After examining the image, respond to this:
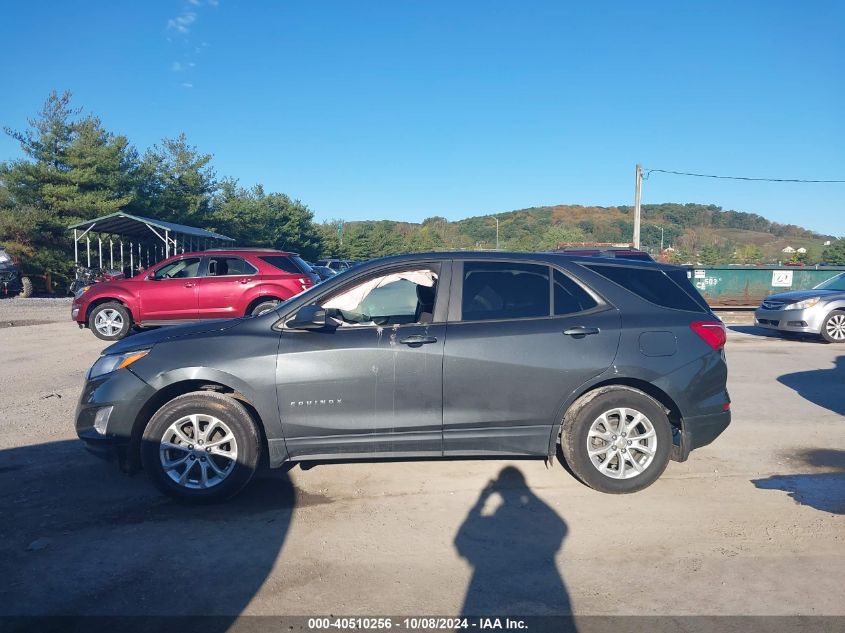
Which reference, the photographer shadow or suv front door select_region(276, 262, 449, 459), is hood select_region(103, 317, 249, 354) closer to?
suv front door select_region(276, 262, 449, 459)

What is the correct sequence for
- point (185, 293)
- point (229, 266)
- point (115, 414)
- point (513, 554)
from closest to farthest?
point (513, 554), point (115, 414), point (185, 293), point (229, 266)

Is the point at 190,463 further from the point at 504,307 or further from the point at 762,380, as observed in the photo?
the point at 762,380

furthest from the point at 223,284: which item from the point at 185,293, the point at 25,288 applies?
the point at 25,288

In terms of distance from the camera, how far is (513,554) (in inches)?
147

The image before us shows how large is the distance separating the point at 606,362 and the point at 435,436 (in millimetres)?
1377

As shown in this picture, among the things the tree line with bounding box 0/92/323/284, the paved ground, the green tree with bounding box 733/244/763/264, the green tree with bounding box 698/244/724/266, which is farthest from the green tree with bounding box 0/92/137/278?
the green tree with bounding box 733/244/763/264

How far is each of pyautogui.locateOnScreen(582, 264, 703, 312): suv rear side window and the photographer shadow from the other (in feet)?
5.83

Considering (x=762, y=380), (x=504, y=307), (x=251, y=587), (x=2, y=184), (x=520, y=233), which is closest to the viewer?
(x=251, y=587)

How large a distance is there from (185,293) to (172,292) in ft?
0.88

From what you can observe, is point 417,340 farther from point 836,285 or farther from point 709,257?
point 709,257

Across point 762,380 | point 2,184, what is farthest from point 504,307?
point 2,184

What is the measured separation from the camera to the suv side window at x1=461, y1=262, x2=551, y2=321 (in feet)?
15.4

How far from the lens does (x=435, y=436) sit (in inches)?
177

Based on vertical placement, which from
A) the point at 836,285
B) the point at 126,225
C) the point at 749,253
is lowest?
the point at 836,285
